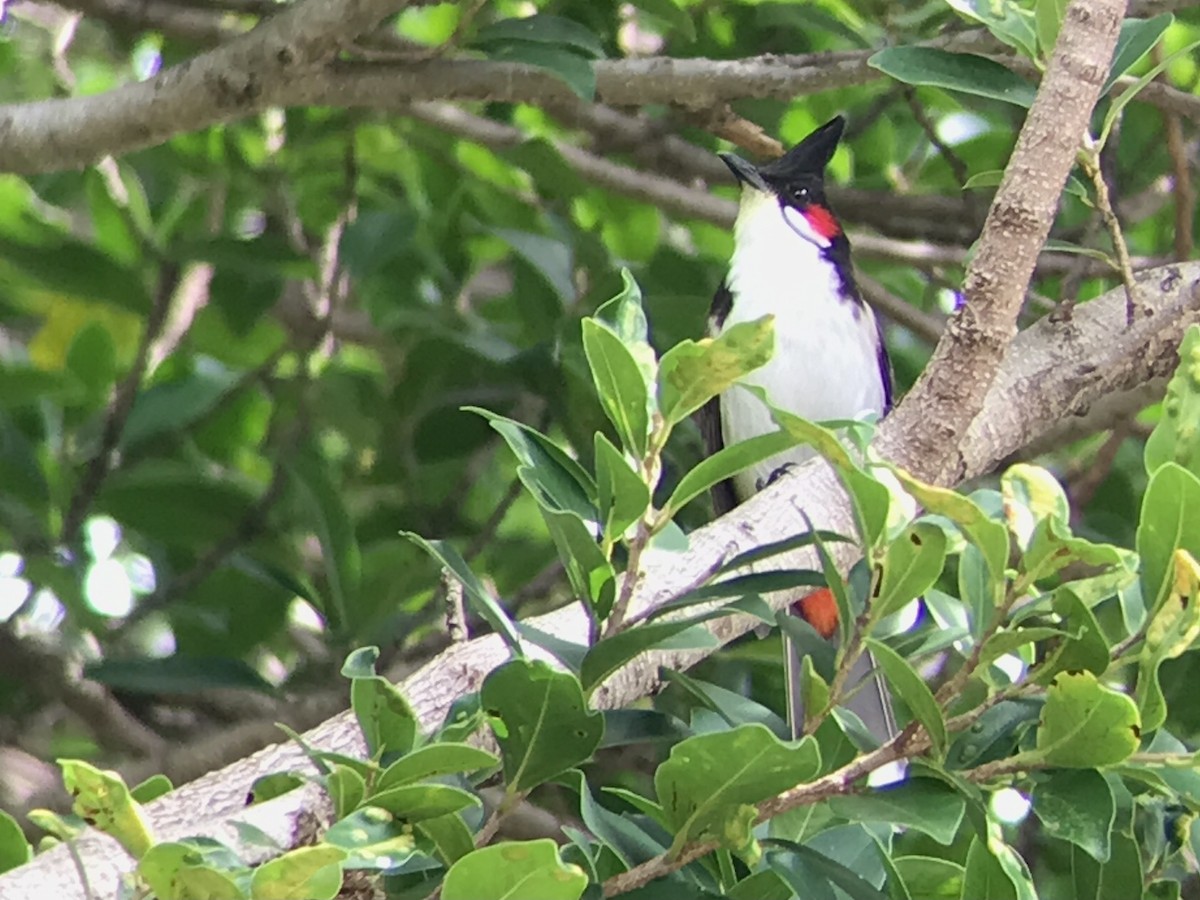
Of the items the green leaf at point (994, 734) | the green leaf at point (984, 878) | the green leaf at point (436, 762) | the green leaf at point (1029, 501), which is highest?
the green leaf at point (1029, 501)

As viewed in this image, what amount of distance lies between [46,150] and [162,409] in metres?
0.41

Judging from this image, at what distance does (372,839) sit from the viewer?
0.84 meters

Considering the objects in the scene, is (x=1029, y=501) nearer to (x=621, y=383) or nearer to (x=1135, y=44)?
(x=621, y=383)

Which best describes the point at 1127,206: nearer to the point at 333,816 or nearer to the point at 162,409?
the point at 162,409

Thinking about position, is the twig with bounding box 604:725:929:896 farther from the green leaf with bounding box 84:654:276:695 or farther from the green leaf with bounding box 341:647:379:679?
the green leaf with bounding box 84:654:276:695

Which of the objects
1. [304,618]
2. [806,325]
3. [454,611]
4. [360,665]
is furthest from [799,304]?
[360,665]

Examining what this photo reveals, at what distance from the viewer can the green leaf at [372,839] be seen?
818 millimetres

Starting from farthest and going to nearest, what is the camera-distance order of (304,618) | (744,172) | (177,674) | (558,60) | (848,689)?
(304,618)
(744,172)
(177,674)
(558,60)
(848,689)

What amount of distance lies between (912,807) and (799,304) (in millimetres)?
1670

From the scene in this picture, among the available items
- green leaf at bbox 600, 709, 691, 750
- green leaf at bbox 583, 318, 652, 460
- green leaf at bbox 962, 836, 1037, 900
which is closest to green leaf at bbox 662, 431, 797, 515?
green leaf at bbox 583, 318, 652, 460

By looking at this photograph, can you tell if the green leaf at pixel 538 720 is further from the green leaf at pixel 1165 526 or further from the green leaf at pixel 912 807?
the green leaf at pixel 1165 526

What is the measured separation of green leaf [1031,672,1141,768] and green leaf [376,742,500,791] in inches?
11.8

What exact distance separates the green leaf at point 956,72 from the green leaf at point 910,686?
0.60m

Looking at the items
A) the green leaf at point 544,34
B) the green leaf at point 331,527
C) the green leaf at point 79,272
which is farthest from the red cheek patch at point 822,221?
the green leaf at point 79,272
